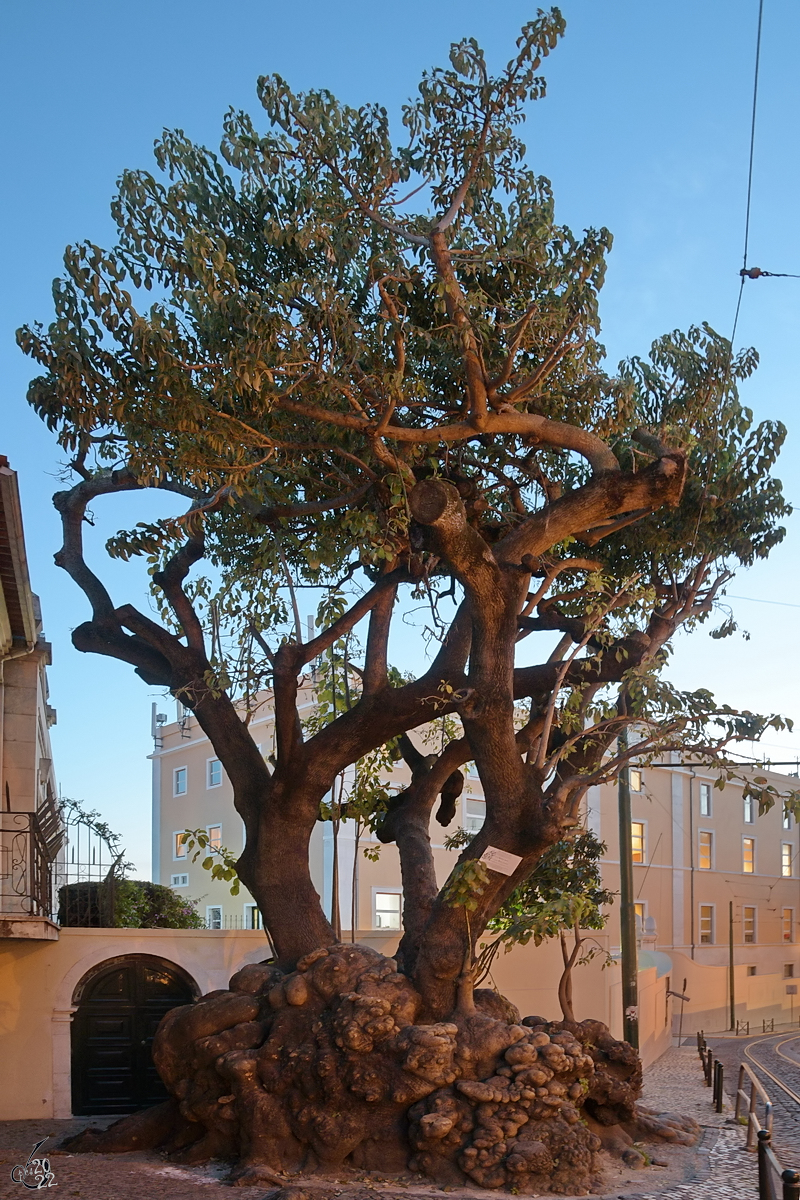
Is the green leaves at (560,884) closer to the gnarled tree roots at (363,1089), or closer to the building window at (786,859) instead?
the gnarled tree roots at (363,1089)

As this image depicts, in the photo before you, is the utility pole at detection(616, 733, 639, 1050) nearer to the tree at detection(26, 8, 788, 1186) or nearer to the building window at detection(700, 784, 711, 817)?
the tree at detection(26, 8, 788, 1186)

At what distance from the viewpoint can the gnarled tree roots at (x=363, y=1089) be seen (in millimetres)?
10883

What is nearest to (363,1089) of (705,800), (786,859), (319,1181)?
(319,1181)

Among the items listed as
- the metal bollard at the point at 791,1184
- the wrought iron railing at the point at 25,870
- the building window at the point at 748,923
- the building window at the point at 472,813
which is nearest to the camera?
the metal bollard at the point at 791,1184

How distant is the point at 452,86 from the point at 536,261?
1794 millimetres

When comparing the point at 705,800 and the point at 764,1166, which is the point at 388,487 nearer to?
the point at 764,1166

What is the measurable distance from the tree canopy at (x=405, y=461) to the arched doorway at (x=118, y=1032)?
13.7ft

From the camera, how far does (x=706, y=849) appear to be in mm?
47188

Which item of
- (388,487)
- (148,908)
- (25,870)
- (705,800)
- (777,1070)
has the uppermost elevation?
(388,487)

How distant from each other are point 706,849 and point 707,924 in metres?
2.86

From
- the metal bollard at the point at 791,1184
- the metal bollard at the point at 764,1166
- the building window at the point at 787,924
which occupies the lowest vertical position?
the building window at the point at 787,924

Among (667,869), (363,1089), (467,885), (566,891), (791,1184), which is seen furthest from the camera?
(667,869)

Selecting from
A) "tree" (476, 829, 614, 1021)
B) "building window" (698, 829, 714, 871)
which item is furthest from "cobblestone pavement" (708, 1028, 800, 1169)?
"building window" (698, 829, 714, 871)

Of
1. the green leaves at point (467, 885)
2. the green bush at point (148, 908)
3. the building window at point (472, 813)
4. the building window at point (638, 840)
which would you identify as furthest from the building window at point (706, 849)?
the green leaves at point (467, 885)
